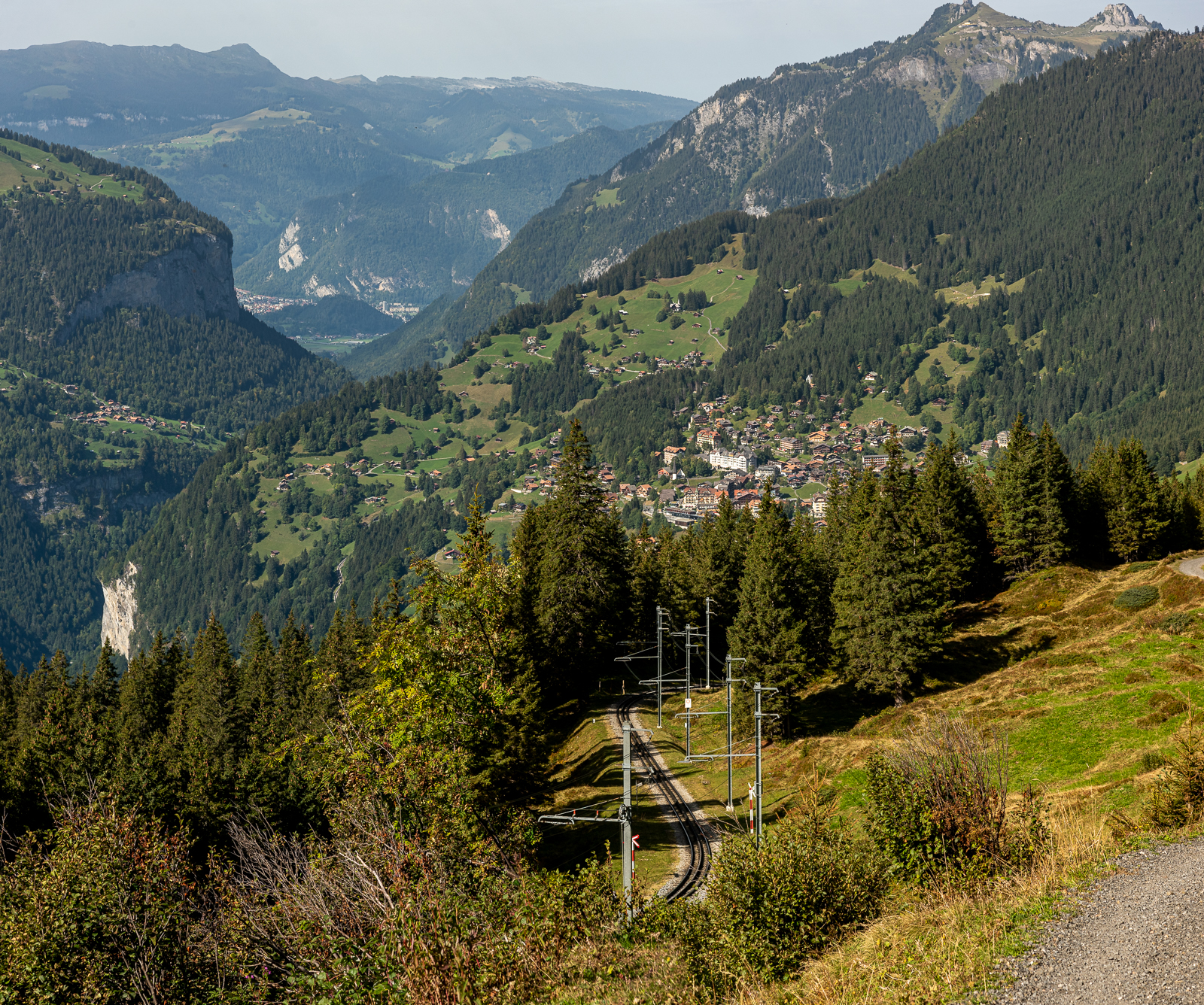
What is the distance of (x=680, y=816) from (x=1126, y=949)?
40.4 meters

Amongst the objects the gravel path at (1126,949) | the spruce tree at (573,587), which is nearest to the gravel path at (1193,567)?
the spruce tree at (573,587)

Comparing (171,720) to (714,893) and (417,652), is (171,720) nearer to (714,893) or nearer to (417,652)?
(417,652)

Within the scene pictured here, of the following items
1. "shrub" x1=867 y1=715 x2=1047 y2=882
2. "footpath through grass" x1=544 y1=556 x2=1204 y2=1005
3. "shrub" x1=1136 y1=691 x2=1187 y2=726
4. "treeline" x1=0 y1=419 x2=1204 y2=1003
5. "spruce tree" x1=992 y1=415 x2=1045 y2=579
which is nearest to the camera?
"footpath through grass" x1=544 y1=556 x2=1204 y2=1005

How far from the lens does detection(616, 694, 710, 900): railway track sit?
4641 cm

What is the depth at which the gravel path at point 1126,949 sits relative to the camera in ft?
55.6

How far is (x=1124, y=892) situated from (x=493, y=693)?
29033 mm

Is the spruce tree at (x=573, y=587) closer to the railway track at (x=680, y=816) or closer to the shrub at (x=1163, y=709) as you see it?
the railway track at (x=680, y=816)

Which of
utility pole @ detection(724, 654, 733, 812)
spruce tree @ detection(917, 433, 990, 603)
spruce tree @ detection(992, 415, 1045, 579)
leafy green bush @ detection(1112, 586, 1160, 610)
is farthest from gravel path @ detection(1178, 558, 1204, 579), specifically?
utility pole @ detection(724, 654, 733, 812)

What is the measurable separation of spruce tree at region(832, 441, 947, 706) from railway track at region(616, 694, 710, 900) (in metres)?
15.2

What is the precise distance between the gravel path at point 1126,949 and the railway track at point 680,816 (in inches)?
A: 733

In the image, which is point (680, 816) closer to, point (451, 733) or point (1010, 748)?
point (451, 733)

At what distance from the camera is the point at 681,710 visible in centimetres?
8100

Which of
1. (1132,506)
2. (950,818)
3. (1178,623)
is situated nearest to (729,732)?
(1178,623)

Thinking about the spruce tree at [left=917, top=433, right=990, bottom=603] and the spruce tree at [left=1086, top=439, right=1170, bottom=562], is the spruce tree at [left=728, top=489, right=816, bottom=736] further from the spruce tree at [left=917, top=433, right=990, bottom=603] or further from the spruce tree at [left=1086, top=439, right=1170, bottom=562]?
the spruce tree at [left=1086, top=439, right=1170, bottom=562]
